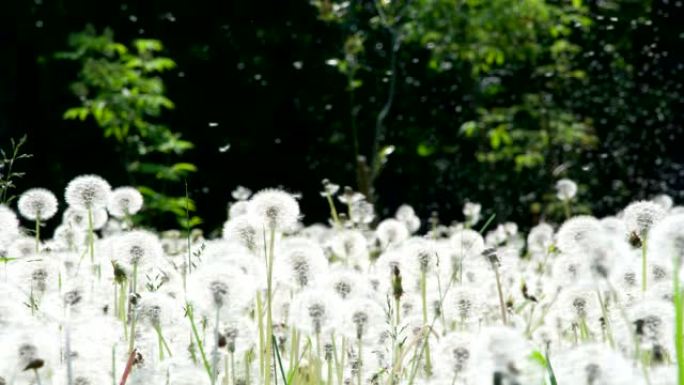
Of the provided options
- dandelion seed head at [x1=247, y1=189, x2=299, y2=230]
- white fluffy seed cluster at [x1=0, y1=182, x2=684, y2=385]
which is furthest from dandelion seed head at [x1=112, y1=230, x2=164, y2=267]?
dandelion seed head at [x1=247, y1=189, x2=299, y2=230]

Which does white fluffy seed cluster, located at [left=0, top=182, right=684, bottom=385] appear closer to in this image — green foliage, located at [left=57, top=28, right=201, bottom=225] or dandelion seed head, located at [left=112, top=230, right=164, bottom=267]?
dandelion seed head, located at [left=112, top=230, right=164, bottom=267]

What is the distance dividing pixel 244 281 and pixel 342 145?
12.2 m

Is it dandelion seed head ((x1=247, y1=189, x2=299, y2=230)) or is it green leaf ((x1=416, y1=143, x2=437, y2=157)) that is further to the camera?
green leaf ((x1=416, y1=143, x2=437, y2=157))

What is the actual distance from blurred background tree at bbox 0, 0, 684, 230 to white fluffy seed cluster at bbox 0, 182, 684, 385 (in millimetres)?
8557

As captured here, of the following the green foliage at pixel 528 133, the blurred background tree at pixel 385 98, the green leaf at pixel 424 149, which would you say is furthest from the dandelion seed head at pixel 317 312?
the green leaf at pixel 424 149

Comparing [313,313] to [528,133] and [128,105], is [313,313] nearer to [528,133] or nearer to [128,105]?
[128,105]

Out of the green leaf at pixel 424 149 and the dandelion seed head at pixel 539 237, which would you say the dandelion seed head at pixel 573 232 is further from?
the green leaf at pixel 424 149

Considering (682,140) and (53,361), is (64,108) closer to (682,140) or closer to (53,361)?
(682,140)

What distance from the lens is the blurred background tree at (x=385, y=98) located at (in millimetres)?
12016

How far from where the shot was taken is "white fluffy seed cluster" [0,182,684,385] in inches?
49.6

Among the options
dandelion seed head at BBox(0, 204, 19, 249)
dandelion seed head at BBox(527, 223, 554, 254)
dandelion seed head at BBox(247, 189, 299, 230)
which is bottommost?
dandelion seed head at BBox(247, 189, 299, 230)

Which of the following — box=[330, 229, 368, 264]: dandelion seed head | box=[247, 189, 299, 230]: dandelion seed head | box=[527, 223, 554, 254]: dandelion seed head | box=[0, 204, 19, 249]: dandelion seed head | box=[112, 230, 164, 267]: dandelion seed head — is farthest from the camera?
box=[527, 223, 554, 254]: dandelion seed head

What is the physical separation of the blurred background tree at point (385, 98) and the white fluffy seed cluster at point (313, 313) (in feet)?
28.1

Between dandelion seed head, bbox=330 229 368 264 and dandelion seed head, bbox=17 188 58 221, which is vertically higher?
dandelion seed head, bbox=17 188 58 221
